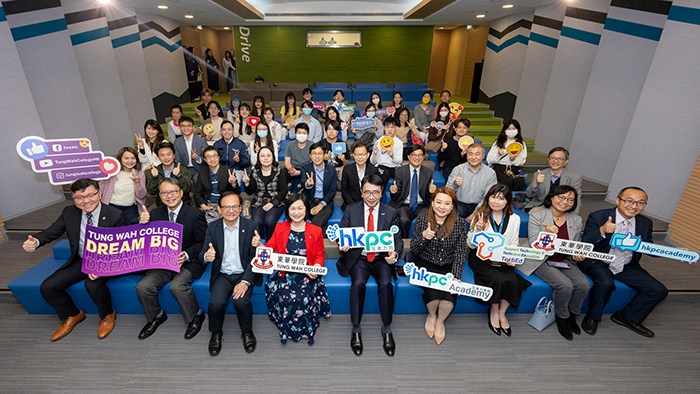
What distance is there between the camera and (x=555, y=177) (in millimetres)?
3771

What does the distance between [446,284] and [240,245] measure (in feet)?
5.82

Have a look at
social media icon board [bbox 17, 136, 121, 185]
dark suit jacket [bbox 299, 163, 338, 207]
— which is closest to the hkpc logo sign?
dark suit jacket [bbox 299, 163, 338, 207]

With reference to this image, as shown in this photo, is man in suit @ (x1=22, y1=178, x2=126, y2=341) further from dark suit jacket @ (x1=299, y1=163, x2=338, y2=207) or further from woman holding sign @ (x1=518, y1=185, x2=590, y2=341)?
woman holding sign @ (x1=518, y1=185, x2=590, y2=341)

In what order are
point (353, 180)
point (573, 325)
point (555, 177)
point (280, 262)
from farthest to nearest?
point (353, 180) < point (555, 177) < point (573, 325) < point (280, 262)

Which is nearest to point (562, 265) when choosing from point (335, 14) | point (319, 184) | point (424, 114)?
point (319, 184)

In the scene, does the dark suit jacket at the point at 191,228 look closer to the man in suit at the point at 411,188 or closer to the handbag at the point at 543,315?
the man in suit at the point at 411,188

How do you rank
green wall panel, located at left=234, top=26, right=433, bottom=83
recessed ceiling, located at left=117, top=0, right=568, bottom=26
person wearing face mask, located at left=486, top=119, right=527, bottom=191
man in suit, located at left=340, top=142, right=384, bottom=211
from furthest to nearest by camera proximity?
green wall panel, located at left=234, top=26, right=433, bottom=83 < recessed ceiling, located at left=117, top=0, right=568, bottom=26 < person wearing face mask, located at left=486, top=119, right=527, bottom=191 < man in suit, located at left=340, top=142, right=384, bottom=211

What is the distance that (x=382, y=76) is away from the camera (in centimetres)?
1117

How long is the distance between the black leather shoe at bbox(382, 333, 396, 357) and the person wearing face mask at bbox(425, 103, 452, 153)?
11.5ft

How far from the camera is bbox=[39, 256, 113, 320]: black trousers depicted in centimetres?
272

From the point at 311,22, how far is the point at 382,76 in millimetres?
2958

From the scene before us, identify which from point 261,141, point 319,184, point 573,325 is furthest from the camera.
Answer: point 261,141

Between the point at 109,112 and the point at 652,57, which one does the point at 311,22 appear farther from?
the point at 652,57

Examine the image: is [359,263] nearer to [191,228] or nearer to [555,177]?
[191,228]
